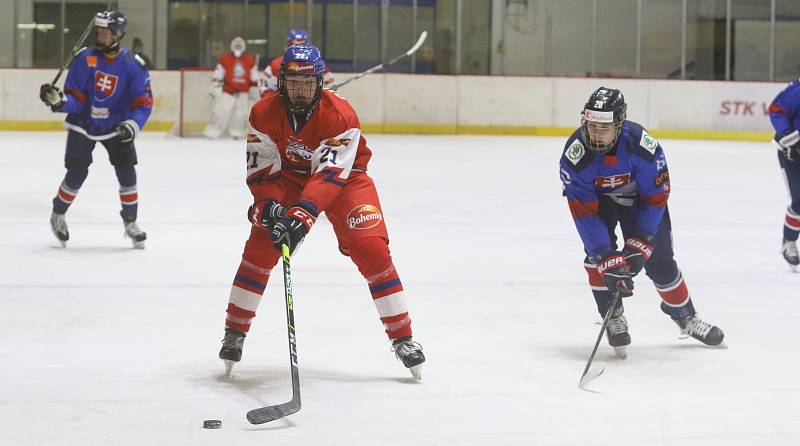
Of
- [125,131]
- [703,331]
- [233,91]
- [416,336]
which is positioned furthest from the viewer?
[233,91]

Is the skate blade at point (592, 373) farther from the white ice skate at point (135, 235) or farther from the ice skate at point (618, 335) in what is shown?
the white ice skate at point (135, 235)

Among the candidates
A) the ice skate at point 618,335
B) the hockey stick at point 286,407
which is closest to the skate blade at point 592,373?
the ice skate at point 618,335

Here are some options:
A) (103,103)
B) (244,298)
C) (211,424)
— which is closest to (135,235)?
(103,103)

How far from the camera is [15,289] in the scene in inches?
233

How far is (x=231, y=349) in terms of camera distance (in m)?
4.24

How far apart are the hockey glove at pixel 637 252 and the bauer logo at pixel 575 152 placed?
1.16 feet

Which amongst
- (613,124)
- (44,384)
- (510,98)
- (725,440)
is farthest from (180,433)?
(510,98)

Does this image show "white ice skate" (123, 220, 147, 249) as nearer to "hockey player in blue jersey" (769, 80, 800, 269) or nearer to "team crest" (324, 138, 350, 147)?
"team crest" (324, 138, 350, 147)

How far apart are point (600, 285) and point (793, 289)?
6.51 feet

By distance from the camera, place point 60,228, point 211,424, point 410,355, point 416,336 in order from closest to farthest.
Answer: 1. point 211,424
2. point 410,355
3. point 416,336
4. point 60,228

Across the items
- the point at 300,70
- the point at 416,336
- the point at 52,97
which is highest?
the point at 300,70

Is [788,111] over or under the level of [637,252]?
over

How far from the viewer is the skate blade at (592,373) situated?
4.21 metres

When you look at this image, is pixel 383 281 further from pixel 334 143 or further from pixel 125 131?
pixel 125 131
